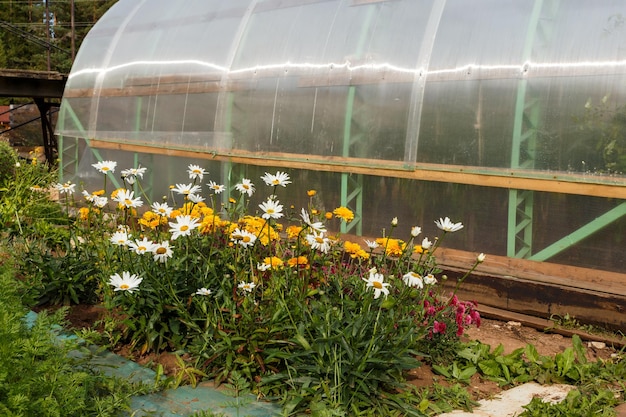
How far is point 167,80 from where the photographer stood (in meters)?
7.38

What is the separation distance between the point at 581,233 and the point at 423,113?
1.51 m

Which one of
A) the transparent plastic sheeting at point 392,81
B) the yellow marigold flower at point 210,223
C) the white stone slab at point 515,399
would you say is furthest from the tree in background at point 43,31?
the white stone slab at point 515,399

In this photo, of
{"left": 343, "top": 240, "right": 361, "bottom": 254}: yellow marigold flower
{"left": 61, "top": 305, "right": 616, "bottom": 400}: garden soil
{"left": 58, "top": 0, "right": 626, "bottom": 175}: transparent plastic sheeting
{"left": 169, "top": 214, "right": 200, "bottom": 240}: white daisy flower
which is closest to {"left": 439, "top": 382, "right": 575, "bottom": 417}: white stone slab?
{"left": 61, "top": 305, "right": 616, "bottom": 400}: garden soil

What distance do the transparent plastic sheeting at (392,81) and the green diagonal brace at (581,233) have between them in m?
0.28

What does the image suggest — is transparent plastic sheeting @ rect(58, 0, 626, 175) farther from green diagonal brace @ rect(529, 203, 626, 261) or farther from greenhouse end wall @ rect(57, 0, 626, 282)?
green diagonal brace @ rect(529, 203, 626, 261)

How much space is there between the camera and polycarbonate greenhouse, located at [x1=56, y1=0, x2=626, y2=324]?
4398mm

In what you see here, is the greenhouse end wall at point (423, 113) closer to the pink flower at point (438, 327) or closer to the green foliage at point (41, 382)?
the pink flower at point (438, 327)

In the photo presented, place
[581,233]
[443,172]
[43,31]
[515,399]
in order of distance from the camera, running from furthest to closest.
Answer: [43,31] → [443,172] → [581,233] → [515,399]

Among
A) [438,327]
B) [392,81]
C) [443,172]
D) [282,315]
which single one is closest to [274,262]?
[282,315]

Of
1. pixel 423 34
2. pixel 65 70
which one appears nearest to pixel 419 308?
pixel 423 34

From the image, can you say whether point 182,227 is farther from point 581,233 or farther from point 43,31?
point 43,31

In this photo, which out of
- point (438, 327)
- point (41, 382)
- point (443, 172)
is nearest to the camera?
point (41, 382)

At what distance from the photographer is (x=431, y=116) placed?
502cm

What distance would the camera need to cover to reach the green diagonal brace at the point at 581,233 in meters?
4.30
